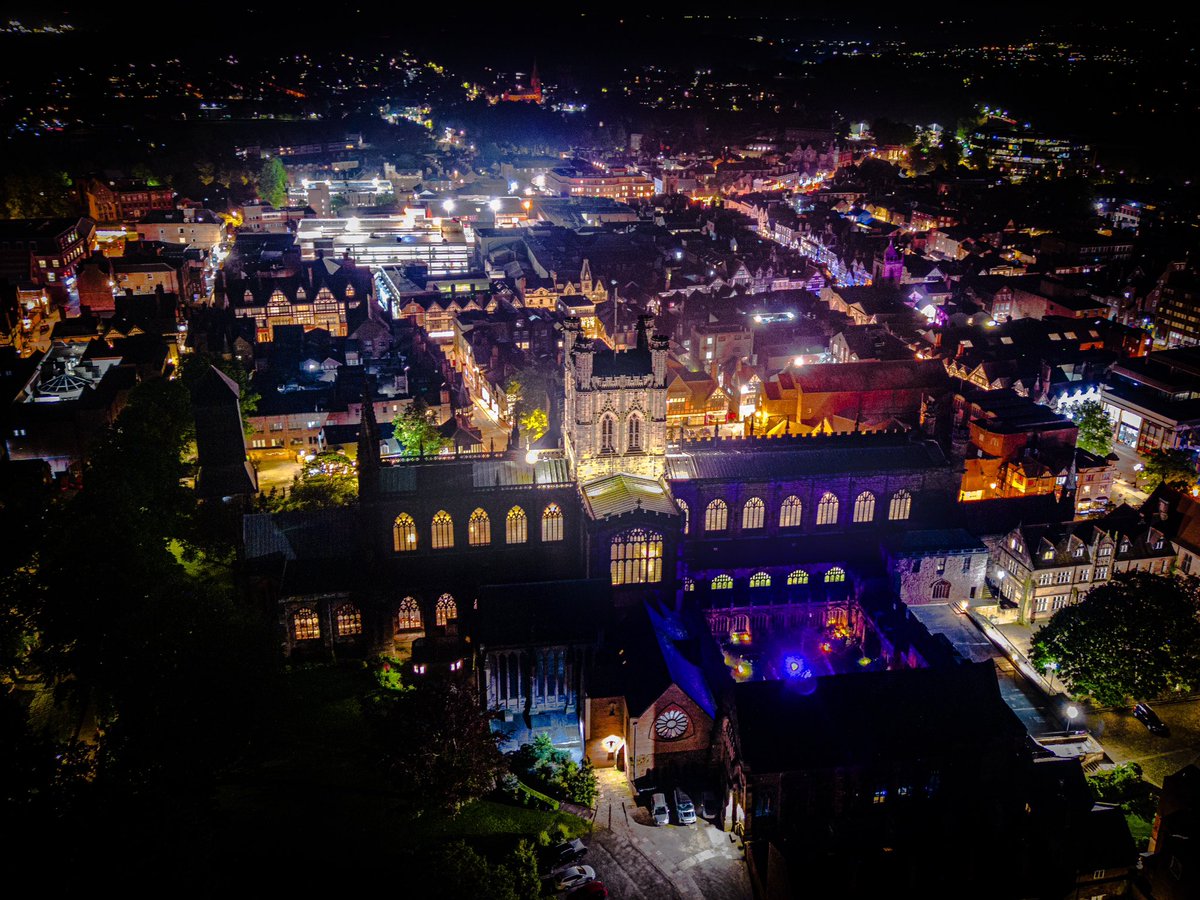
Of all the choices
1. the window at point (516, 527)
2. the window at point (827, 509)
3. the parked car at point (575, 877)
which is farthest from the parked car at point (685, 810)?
the window at point (827, 509)

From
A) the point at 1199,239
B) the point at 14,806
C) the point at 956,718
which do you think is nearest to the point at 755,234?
the point at 1199,239

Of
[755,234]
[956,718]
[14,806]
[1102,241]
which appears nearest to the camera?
[14,806]

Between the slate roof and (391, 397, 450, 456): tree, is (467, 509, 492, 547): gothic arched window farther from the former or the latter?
(391, 397, 450, 456): tree

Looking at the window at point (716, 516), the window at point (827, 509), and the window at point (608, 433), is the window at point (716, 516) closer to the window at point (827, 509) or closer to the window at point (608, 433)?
the window at point (827, 509)

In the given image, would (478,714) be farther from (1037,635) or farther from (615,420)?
(1037,635)

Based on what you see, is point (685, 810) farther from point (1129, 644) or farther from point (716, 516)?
point (1129, 644)

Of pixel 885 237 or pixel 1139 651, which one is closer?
pixel 1139 651

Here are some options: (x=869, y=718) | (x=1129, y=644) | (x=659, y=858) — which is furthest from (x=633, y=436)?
(x=1129, y=644)
